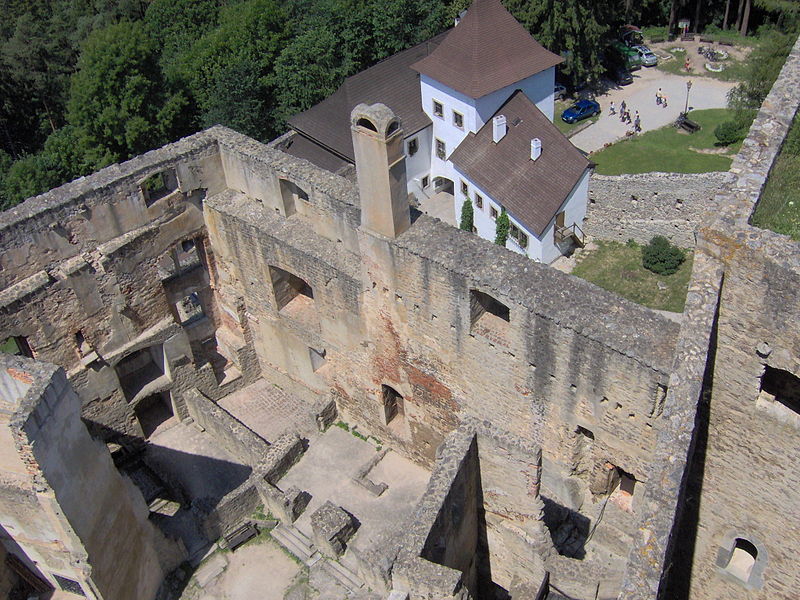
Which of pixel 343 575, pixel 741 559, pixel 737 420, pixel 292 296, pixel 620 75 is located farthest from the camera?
pixel 620 75

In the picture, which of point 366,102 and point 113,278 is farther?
point 366,102

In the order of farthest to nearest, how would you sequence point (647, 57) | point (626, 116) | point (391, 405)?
point (647, 57) → point (626, 116) → point (391, 405)

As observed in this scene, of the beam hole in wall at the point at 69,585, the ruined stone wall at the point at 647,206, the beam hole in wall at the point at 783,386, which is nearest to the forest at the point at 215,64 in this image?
the ruined stone wall at the point at 647,206

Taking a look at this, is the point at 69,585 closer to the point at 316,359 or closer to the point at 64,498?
the point at 64,498

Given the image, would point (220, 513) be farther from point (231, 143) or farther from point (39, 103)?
point (39, 103)

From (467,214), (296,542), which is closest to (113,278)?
(296,542)

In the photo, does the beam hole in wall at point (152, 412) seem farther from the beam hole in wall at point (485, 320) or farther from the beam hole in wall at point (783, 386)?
the beam hole in wall at point (783, 386)

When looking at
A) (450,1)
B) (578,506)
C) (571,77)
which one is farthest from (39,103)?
(578,506)

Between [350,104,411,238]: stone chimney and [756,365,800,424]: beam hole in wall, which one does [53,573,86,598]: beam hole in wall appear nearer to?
[350,104,411,238]: stone chimney
